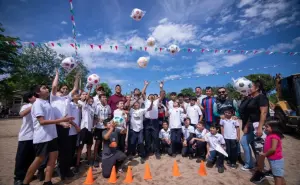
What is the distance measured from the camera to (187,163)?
5.13 meters

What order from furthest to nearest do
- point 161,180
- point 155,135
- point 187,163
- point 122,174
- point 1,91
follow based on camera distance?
point 1,91, point 155,135, point 187,163, point 122,174, point 161,180

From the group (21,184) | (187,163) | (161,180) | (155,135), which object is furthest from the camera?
(155,135)

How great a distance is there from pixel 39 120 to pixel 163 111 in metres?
4.24

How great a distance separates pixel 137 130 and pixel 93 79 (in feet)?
8.43

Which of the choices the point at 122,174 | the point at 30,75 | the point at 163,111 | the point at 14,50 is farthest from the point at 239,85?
the point at 30,75

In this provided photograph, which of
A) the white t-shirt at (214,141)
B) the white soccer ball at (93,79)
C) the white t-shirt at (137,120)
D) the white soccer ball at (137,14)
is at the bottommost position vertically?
the white t-shirt at (214,141)

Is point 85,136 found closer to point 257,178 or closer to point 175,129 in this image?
point 175,129

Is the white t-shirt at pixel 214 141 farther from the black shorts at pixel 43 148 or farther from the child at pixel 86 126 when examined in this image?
the black shorts at pixel 43 148

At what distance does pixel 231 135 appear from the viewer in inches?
191

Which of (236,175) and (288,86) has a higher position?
(288,86)

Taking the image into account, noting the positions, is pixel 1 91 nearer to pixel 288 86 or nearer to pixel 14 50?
pixel 14 50

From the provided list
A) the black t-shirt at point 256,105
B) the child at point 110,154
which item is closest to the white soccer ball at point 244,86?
the black t-shirt at point 256,105

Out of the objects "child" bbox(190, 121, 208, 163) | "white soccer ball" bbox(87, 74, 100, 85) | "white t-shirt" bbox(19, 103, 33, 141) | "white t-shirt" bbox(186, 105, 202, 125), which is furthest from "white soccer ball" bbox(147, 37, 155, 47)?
"white t-shirt" bbox(19, 103, 33, 141)

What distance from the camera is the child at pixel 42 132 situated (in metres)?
3.28
